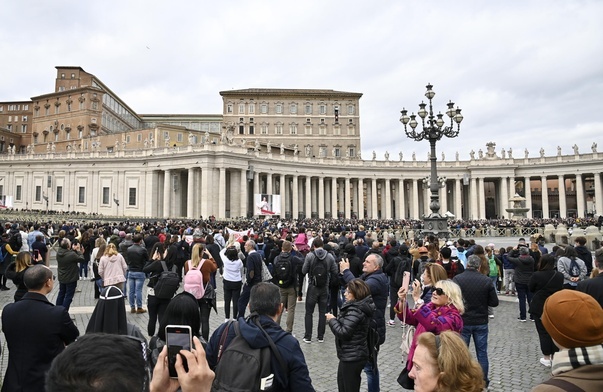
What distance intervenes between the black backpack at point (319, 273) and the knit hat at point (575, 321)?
20.8ft

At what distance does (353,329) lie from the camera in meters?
4.82

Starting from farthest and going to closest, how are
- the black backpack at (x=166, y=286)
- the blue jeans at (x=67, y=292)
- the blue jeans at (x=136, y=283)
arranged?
the blue jeans at (x=136, y=283), the blue jeans at (x=67, y=292), the black backpack at (x=166, y=286)

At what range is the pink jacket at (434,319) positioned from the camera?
173 inches

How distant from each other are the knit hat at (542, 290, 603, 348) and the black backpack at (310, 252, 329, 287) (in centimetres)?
635

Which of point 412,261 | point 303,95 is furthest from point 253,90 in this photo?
point 412,261

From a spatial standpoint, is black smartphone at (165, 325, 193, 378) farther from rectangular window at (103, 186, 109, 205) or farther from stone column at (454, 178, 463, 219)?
stone column at (454, 178, 463, 219)

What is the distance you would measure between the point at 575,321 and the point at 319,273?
21.4 ft

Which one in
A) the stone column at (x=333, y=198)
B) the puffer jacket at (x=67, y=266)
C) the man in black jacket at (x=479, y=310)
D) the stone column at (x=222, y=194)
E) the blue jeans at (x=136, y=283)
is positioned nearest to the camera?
the man in black jacket at (x=479, y=310)

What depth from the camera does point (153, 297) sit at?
704 centimetres

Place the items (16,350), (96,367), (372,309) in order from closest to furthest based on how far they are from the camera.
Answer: (96,367)
(16,350)
(372,309)

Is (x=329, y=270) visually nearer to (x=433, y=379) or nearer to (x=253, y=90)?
(x=433, y=379)

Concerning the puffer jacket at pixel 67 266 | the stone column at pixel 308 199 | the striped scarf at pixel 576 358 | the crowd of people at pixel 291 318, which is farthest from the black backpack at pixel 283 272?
the stone column at pixel 308 199

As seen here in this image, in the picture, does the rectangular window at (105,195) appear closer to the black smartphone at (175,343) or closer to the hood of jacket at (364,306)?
the hood of jacket at (364,306)

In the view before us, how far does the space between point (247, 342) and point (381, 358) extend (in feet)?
17.5
